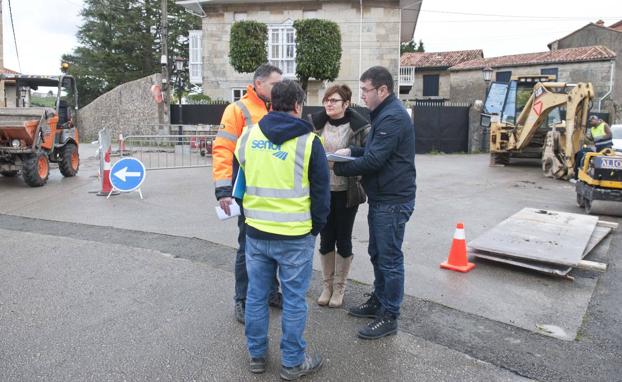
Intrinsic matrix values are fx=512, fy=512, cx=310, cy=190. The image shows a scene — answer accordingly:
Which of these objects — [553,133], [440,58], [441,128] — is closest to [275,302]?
[553,133]

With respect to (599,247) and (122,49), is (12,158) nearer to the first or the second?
(599,247)

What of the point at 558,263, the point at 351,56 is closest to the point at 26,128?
the point at 558,263

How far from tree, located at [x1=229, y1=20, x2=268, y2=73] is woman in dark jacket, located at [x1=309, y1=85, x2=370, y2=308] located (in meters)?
19.7

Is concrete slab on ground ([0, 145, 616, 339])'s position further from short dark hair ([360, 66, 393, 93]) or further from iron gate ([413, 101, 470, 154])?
iron gate ([413, 101, 470, 154])

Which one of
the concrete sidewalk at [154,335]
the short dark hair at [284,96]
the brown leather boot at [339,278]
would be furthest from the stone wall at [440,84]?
the short dark hair at [284,96]

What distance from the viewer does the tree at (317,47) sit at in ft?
76.0

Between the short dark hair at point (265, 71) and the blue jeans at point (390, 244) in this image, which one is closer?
the blue jeans at point (390, 244)

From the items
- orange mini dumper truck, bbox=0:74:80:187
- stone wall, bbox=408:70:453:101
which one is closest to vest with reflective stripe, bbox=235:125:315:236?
orange mini dumper truck, bbox=0:74:80:187

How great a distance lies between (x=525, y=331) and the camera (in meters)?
4.13

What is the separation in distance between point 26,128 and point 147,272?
7107mm

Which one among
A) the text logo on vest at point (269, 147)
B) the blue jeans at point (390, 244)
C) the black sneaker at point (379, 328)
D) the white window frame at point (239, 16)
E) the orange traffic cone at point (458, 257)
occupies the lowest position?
the black sneaker at point (379, 328)

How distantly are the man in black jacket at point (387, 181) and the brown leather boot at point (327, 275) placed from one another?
0.60m

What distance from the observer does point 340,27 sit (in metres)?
26.4

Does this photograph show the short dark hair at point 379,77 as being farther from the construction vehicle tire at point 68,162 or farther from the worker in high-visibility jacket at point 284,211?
the construction vehicle tire at point 68,162
